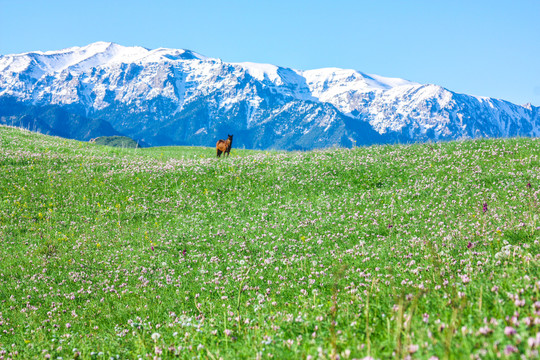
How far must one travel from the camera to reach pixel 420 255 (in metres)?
9.30

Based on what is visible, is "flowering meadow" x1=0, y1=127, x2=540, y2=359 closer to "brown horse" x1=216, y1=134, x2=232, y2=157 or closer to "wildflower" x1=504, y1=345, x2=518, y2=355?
"wildflower" x1=504, y1=345, x2=518, y2=355

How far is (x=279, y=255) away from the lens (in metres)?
11.4

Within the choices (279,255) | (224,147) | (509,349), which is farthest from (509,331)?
(224,147)

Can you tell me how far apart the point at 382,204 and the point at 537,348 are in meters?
13.1

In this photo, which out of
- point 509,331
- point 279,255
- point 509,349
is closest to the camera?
point 509,349

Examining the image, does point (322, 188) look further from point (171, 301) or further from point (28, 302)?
point (28, 302)

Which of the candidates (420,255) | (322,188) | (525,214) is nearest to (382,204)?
(322,188)

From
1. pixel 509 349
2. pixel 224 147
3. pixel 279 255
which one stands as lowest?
pixel 279 255

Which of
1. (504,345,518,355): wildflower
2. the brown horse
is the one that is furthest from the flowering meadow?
the brown horse

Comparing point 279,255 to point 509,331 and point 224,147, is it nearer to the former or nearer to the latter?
point 509,331

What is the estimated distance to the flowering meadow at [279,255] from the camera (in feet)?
15.2

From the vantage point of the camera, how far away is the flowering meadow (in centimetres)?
463

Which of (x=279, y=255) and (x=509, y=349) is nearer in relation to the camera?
(x=509, y=349)

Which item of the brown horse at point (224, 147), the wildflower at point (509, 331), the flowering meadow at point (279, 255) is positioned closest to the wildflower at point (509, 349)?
the flowering meadow at point (279, 255)
